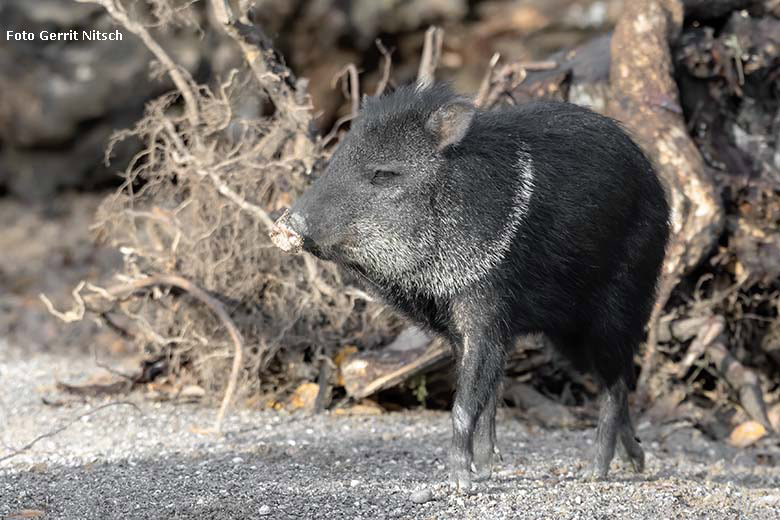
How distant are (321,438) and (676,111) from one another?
8.25 feet

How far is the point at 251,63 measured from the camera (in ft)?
16.5

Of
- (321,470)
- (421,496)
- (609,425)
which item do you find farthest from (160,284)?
(609,425)

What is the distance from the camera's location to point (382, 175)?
12.0 ft

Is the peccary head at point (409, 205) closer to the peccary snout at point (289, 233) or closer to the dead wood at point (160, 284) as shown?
the peccary snout at point (289, 233)

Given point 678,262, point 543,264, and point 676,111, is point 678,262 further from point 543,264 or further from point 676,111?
point 543,264

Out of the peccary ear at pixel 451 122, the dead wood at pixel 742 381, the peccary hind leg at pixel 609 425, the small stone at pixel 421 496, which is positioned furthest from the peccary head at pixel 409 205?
the dead wood at pixel 742 381

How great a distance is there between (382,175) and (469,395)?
2.73 feet

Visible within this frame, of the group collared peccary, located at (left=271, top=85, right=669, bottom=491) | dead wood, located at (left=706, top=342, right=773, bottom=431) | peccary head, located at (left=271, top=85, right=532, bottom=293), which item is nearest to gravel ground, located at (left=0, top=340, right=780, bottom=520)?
dead wood, located at (left=706, top=342, right=773, bottom=431)

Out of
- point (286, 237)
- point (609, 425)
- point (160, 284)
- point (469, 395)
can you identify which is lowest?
point (609, 425)

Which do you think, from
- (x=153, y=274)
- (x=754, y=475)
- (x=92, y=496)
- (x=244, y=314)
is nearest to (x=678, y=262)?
(x=754, y=475)

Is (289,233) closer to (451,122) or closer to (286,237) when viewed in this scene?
(286,237)

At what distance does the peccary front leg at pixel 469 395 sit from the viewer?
11.9 ft

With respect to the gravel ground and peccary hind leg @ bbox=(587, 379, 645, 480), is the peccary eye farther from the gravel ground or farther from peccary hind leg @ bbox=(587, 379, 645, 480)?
peccary hind leg @ bbox=(587, 379, 645, 480)

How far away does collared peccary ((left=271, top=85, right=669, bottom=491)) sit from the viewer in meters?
3.62
